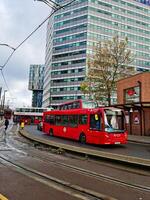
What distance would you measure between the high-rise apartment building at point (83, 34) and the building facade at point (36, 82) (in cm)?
7753

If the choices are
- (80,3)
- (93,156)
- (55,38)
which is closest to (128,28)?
(80,3)

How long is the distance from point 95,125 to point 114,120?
1.46m

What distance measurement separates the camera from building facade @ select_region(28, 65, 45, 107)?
178 metres

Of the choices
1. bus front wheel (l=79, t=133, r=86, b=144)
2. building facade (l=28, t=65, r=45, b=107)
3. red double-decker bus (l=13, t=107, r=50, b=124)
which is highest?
building facade (l=28, t=65, r=45, b=107)

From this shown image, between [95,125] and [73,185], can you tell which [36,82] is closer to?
[95,125]

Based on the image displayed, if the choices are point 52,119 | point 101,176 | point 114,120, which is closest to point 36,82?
point 52,119

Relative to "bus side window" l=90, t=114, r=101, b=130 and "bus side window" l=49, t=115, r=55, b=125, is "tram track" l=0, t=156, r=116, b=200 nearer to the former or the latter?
"bus side window" l=90, t=114, r=101, b=130

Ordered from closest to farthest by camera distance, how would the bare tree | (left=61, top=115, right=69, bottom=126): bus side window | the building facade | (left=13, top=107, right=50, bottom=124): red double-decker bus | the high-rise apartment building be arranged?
(left=61, top=115, right=69, bottom=126): bus side window < the bare tree < (left=13, top=107, right=50, bottom=124): red double-decker bus < the high-rise apartment building < the building facade

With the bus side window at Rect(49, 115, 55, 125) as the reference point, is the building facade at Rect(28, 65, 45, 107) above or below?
above

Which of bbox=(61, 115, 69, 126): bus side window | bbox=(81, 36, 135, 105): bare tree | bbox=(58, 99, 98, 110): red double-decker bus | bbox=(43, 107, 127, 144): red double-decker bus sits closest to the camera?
bbox=(43, 107, 127, 144): red double-decker bus

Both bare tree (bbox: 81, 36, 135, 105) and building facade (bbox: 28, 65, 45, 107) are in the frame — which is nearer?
bare tree (bbox: 81, 36, 135, 105)

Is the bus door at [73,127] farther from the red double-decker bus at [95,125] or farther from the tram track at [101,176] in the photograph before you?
the tram track at [101,176]

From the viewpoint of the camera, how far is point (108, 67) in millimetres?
37938

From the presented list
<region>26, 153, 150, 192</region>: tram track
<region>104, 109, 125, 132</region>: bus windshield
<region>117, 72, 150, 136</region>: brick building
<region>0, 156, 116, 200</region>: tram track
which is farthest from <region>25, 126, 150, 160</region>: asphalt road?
<region>117, 72, 150, 136</region>: brick building
